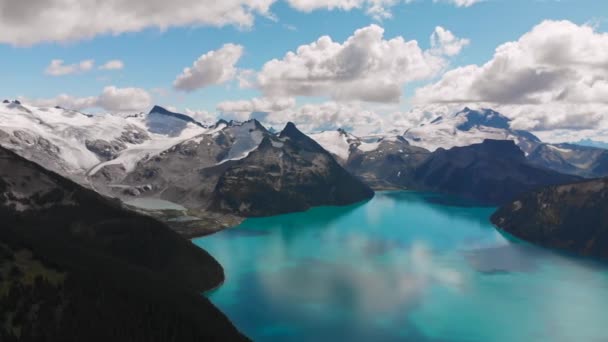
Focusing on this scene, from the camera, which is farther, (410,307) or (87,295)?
(410,307)

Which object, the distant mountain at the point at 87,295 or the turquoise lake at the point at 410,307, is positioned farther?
the turquoise lake at the point at 410,307

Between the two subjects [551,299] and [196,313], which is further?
[551,299]

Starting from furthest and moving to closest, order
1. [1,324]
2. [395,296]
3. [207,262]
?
[207,262]
[395,296]
[1,324]

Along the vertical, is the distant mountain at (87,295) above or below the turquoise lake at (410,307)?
above

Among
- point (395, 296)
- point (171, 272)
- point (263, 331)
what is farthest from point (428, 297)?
point (171, 272)

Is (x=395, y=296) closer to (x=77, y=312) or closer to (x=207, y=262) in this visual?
(x=207, y=262)

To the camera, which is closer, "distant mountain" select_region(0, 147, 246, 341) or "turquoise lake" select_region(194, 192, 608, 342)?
"distant mountain" select_region(0, 147, 246, 341)

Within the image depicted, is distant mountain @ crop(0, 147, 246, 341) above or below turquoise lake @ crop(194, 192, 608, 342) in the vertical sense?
above

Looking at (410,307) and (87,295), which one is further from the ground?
(87,295)

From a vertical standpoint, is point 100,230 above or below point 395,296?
above

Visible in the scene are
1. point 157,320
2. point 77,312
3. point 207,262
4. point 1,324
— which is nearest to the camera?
point 1,324
